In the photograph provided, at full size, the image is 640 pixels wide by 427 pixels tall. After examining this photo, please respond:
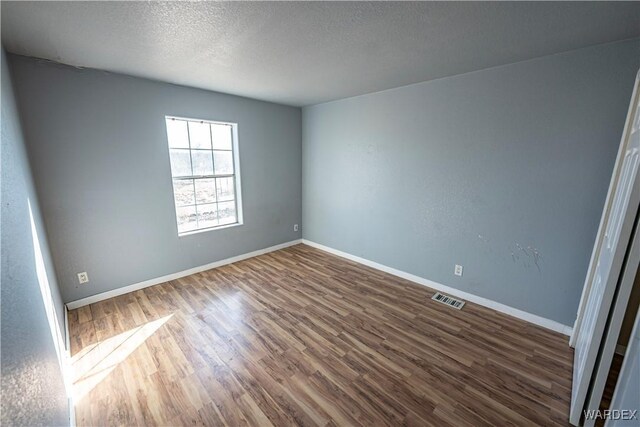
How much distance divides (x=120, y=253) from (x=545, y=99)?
430cm

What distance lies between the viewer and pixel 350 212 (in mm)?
3840

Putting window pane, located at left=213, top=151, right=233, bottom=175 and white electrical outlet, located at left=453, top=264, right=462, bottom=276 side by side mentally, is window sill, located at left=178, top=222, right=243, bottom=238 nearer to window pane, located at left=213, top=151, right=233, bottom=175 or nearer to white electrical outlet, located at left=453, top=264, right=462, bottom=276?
window pane, located at left=213, top=151, right=233, bottom=175

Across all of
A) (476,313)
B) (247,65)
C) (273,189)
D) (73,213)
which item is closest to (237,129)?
(273,189)

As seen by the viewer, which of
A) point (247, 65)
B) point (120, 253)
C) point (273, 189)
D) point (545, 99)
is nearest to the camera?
point (545, 99)

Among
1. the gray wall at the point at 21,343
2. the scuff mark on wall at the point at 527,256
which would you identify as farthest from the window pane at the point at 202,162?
the scuff mark on wall at the point at 527,256

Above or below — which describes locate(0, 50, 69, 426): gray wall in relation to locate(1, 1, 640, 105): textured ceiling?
below

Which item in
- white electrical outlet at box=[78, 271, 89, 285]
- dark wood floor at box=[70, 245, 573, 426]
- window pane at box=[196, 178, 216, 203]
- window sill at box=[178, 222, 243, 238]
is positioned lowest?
dark wood floor at box=[70, 245, 573, 426]

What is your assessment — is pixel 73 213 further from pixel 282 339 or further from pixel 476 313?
pixel 476 313

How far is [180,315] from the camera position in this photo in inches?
99.3

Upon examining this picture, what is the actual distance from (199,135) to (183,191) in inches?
29.3

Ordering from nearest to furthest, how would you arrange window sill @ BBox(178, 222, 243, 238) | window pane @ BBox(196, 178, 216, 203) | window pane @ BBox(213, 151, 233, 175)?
window sill @ BBox(178, 222, 243, 238) → window pane @ BBox(196, 178, 216, 203) → window pane @ BBox(213, 151, 233, 175)

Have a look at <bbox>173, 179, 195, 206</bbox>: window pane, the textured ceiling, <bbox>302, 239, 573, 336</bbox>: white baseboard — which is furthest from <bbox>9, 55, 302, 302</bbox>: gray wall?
<bbox>302, 239, 573, 336</bbox>: white baseboard

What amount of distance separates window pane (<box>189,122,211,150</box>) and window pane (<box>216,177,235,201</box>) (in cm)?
47

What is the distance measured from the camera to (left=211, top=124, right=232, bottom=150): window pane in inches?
138
